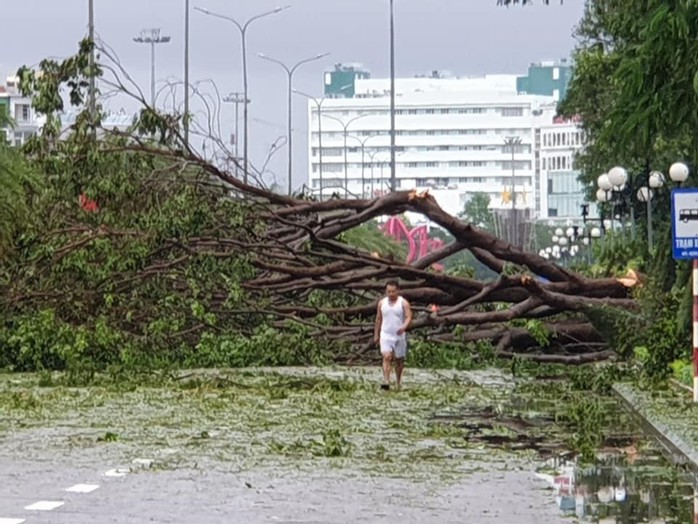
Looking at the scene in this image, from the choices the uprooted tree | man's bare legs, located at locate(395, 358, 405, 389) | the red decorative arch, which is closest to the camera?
man's bare legs, located at locate(395, 358, 405, 389)

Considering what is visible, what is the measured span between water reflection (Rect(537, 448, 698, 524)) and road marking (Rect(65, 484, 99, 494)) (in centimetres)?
361

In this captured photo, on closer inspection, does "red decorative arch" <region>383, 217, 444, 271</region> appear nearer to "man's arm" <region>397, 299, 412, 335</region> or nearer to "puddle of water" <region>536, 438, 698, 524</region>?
"man's arm" <region>397, 299, 412, 335</region>

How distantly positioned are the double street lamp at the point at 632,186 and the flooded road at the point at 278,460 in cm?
1076

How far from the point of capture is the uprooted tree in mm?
31922

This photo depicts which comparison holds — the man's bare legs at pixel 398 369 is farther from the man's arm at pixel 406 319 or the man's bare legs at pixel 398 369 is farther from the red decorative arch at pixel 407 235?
the red decorative arch at pixel 407 235

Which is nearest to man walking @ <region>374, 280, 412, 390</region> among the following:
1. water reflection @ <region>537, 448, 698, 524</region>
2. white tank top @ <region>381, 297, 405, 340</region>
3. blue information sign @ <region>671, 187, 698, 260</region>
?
white tank top @ <region>381, 297, 405, 340</region>

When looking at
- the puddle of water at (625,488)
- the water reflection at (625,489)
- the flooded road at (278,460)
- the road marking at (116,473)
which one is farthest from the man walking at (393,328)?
the road marking at (116,473)

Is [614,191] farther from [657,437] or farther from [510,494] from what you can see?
[510,494]

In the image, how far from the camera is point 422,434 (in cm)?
1977

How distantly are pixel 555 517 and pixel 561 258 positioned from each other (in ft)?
372

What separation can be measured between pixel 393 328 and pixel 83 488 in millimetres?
13912

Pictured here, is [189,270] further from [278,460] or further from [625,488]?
[625,488]

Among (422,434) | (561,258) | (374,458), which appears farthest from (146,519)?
(561,258)

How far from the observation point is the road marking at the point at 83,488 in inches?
563
